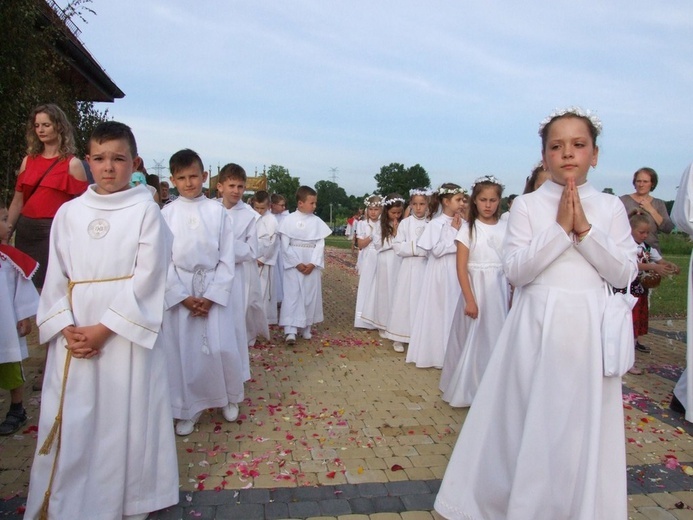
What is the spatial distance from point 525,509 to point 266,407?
3.20 meters

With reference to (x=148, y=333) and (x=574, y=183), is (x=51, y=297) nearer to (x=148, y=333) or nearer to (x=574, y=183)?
(x=148, y=333)

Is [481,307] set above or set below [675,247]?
above

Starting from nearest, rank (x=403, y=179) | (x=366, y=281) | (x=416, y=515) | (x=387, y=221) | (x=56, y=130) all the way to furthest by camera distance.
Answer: (x=416, y=515)
(x=56, y=130)
(x=387, y=221)
(x=366, y=281)
(x=403, y=179)

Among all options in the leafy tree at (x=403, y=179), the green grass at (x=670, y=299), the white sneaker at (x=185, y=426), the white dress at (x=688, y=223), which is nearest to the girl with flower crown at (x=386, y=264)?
the green grass at (x=670, y=299)

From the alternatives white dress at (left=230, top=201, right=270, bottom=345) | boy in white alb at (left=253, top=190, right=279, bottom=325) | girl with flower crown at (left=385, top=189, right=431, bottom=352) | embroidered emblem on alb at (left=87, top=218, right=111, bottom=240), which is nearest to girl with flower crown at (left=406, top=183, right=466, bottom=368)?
girl with flower crown at (left=385, top=189, right=431, bottom=352)

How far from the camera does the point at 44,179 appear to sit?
5227 mm

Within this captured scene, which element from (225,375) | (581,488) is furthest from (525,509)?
(225,375)

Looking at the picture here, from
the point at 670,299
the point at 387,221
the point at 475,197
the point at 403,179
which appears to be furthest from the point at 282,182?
the point at 475,197

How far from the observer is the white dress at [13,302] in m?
4.41

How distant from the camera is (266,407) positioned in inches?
223

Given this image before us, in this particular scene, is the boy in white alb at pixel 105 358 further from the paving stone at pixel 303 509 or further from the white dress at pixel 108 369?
the paving stone at pixel 303 509

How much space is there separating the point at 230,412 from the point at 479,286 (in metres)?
2.72

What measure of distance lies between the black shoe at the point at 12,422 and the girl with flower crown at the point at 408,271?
497 centimetres

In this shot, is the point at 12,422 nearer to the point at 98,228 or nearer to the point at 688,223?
the point at 98,228
